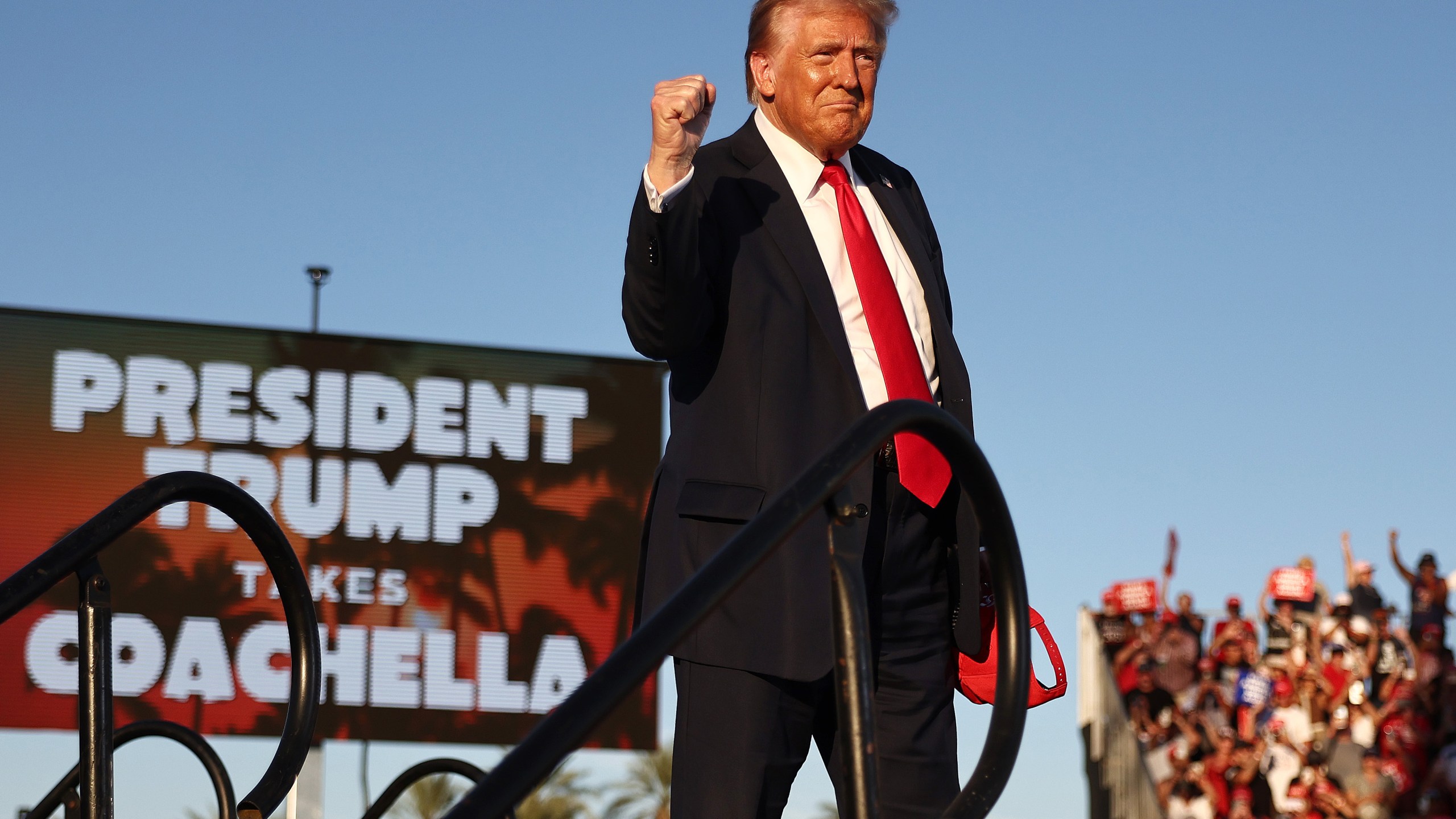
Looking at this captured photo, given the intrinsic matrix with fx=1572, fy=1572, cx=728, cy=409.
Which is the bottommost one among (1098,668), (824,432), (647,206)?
(1098,668)

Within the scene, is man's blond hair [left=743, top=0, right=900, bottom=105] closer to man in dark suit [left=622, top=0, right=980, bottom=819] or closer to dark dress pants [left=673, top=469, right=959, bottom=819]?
man in dark suit [left=622, top=0, right=980, bottom=819]

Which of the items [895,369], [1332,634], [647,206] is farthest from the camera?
[1332,634]

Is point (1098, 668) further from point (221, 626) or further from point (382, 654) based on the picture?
point (221, 626)

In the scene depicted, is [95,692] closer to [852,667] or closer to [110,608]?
[110,608]

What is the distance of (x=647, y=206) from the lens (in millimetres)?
2189

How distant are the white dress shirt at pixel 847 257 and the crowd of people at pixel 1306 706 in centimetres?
928

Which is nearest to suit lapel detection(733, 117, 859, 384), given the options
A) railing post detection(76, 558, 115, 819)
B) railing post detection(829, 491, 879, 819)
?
railing post detection(829, 491, 879, 819)

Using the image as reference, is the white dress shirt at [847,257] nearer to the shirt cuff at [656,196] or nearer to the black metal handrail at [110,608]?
the shirt cuff at [656,196]

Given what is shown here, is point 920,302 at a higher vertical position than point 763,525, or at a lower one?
higher

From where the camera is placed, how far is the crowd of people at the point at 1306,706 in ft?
35.8

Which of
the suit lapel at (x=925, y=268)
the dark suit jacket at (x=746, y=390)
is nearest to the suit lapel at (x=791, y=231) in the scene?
the dark suit jacket at (x=746, y=390)

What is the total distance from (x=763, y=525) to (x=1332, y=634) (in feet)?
38.4

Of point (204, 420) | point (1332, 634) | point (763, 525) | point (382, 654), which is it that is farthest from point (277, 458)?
point (763, 525)

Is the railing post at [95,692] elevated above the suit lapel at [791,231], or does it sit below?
below
